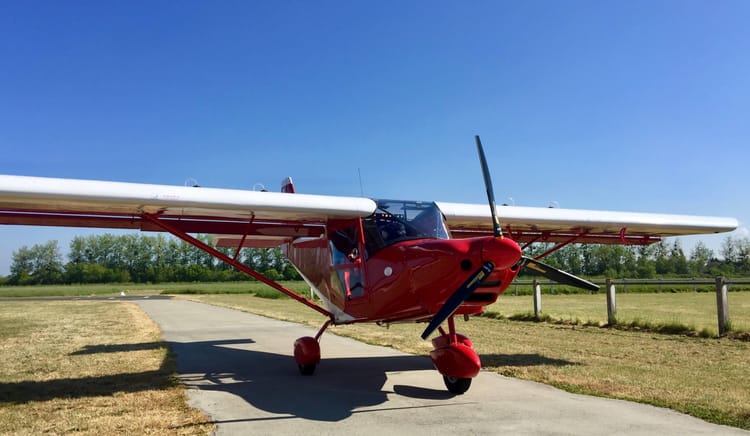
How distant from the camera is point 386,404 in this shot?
629cm

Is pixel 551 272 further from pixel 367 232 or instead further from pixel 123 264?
pixel 123 264

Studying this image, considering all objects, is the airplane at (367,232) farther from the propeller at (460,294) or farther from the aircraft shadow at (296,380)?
the aircraft shadow at (296,380)

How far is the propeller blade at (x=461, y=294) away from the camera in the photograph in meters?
5.92

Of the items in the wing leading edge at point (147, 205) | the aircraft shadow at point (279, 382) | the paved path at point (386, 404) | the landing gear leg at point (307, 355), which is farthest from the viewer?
the landing gear leg at point (307, 355)

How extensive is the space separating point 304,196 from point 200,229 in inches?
98.8

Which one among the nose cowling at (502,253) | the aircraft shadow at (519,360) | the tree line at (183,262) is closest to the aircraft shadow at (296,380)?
the aircraft shadow at (519,360)

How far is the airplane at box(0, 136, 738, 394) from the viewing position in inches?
250

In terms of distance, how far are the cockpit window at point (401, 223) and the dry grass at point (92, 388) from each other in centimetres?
322

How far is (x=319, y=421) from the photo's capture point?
5520 millimetres

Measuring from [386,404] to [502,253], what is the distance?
2.26 m

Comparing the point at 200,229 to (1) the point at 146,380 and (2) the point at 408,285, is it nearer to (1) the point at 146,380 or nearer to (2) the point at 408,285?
(1) the point at 146,380

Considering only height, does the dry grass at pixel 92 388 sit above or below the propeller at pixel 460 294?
below

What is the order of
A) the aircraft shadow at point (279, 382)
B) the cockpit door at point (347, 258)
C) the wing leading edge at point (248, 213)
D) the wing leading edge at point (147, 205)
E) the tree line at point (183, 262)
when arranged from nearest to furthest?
the aircraft shadow at point (279, 382) → the wing leading edge at point (147, 205) → the wing leading edge at point (248, 213) → the cockpit door at point (347, 258) → the tree line at point (183, 262)

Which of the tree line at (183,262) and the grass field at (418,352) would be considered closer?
the grass field at (418,352)
